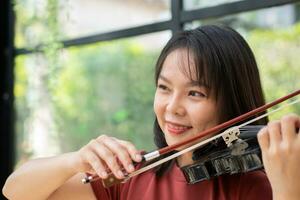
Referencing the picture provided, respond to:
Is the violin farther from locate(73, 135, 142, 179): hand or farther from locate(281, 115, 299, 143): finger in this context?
locate(281, 115, 299, 143): finger

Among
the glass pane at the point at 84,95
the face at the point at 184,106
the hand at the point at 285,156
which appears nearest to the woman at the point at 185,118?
the face at the point at 184,106

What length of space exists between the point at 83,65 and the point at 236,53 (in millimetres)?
1870

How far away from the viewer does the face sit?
116cm

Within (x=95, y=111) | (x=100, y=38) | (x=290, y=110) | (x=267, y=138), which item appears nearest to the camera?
(x=267, y=138)

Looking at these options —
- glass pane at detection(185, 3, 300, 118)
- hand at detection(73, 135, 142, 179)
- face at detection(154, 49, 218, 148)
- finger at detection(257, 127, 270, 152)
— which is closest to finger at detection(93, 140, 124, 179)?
hand at detection(73, 135, 142, 179)

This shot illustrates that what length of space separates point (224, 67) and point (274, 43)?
40.6 inches

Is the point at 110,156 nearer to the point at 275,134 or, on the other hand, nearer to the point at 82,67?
the point at 275,134

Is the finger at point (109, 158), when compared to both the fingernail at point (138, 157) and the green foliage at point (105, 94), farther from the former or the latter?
the green foliage at point (105, 94)

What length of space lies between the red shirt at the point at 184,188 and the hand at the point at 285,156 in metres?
0.18

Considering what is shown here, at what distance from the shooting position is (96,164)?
1.05m

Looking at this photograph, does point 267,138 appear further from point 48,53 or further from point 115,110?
point 48,53

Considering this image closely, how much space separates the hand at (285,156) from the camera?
936 mm

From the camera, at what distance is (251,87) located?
125 centimetres

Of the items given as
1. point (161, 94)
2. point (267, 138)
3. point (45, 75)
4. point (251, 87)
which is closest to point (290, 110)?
point (251, 87)
